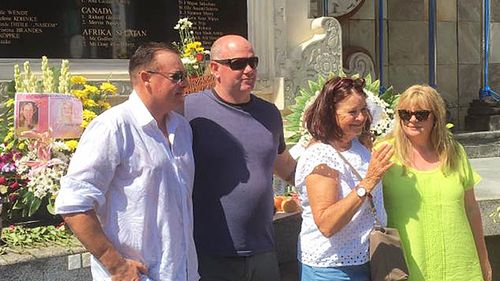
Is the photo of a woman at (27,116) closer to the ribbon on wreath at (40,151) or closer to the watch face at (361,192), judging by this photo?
the ribbon on wreath at (40,151)

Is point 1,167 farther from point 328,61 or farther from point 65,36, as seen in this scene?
point 328,61

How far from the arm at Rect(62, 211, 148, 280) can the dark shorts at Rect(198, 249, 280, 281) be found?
60 centimetres

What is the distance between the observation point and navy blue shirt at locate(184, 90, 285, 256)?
2807 mm

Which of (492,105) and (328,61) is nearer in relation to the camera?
(328,61)

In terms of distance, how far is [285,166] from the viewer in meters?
3.25

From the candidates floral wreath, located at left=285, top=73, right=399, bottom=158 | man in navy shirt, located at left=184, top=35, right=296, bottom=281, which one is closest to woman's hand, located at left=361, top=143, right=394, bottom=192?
man in navy shirt, located at left=184, top=35, right=296, bottom=281

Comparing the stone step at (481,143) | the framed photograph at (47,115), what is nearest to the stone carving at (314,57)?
the stone step at (481,143)

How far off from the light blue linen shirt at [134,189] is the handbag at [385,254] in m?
0.78

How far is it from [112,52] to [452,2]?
7.13 metres

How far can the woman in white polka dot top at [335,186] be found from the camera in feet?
8.57

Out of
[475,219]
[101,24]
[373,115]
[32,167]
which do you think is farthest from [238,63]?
[101,24]

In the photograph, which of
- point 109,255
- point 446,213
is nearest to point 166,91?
point 109,255

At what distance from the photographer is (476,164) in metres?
8.05

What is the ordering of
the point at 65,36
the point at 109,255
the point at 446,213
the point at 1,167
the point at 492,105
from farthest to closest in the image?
the point at 492,105
the point at 65,36
the point at 1,167
the point at 446,213
the point at 109,255
